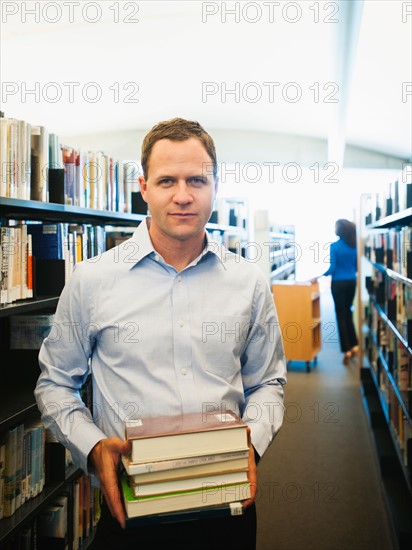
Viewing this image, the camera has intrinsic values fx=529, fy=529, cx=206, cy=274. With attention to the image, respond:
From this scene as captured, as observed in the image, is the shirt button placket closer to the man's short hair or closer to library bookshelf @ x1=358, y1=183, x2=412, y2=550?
the man's short hair

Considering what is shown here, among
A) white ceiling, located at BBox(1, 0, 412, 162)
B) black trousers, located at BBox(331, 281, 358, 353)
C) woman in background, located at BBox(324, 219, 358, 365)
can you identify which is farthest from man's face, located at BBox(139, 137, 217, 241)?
black trousers, located at BBox(331, 281, 358, 353)

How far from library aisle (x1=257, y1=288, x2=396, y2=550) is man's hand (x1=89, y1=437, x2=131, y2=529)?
167 centimetres

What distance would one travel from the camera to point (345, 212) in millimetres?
6867

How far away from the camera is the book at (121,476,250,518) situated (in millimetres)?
1051

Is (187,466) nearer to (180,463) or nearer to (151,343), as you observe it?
(180,463)

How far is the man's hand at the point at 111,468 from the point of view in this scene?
42.9 inches

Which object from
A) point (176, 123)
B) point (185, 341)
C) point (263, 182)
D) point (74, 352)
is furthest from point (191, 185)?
point (263, 182)

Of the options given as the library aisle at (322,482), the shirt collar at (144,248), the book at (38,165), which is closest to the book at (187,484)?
the shirt collar at (144,248)

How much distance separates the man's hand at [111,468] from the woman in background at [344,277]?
5.30 m

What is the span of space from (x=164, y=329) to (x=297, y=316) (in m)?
4.72

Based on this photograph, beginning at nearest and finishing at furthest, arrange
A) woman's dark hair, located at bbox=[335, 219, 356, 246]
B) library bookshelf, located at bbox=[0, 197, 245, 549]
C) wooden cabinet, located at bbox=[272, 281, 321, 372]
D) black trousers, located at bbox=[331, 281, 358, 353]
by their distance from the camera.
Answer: library bookshelf, located at bbox=[0, 197, 245, 549] < wooden cabinet, located at bbox=[272, 281, 321, 372] < woman's dark hair, located at bbox=[335, 219, 356, 246] < black trousers, located at bbox=[331, 281, 358, 353]

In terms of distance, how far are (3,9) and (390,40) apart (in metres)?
3.44

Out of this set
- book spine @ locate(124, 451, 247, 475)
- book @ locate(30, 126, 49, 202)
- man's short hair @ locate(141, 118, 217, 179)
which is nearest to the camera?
book spine @ locate(124, 451, 247, 475)

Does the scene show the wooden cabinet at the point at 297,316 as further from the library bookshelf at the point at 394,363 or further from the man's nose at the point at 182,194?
the man's nose at the point at 182,194
